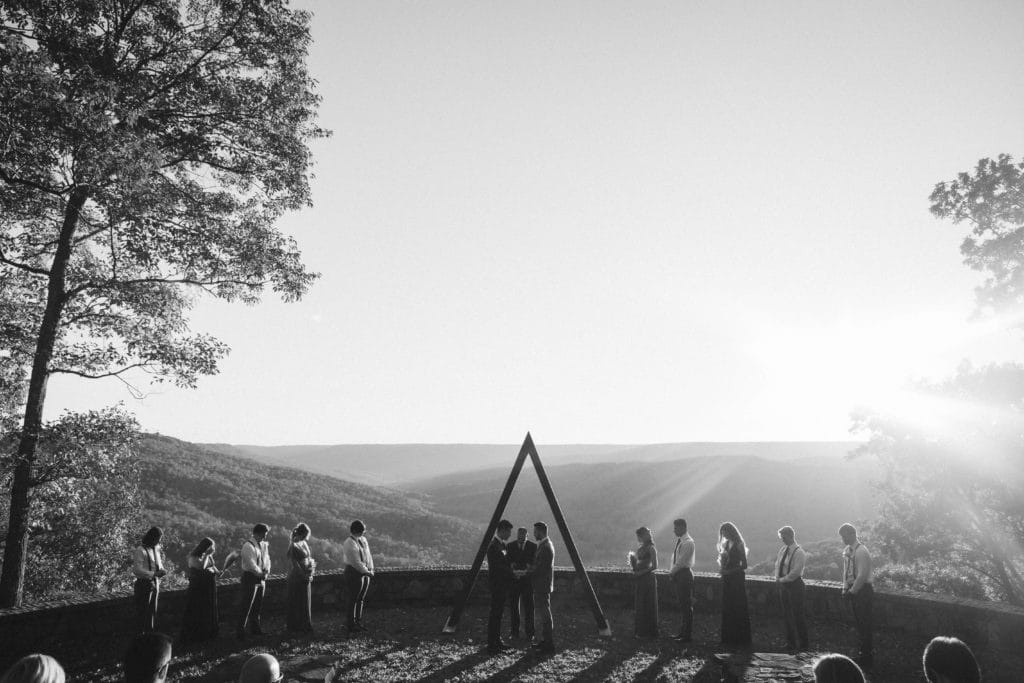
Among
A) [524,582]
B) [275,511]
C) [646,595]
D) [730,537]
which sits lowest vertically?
[275,511]

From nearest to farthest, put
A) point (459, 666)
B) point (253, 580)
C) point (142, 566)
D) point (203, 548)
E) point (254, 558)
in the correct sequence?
1. point (459, 666)
2. point (142, 566)
3. point (203, 548)
4. point (253, 580)
5. point (254, 558)

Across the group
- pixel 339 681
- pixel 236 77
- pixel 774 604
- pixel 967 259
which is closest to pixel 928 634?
pixel 774 604

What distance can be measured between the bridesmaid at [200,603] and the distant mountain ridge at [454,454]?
110 metres

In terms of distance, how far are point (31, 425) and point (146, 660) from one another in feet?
30.1

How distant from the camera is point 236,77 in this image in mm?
11039

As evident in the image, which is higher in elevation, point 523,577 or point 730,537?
point 730,537

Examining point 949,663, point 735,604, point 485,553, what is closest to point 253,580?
point 485,553

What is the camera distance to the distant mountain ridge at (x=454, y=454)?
12006 centimetres

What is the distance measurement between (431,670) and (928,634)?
8013mm

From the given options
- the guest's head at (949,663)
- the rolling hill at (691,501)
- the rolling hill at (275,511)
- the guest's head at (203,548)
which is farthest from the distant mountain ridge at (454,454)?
the guest's head at (949,663)

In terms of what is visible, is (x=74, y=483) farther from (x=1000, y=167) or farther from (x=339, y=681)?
(x=1000, y=167)

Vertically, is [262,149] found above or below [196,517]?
above

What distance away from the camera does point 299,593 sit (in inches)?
373

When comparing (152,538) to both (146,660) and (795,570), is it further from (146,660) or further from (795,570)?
(795,570)
